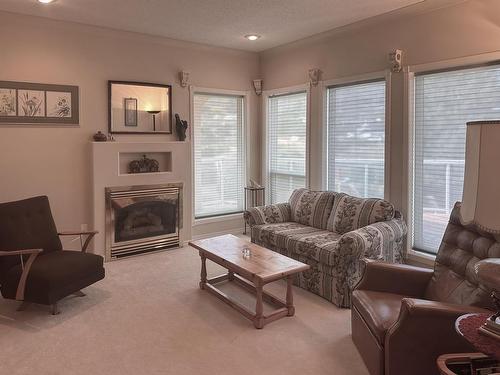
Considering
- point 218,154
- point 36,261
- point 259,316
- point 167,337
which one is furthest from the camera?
point 218,154

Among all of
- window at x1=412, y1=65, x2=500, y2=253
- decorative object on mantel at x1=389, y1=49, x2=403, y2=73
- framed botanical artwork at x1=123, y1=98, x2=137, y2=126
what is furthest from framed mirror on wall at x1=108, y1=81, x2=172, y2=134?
window at x1=412, y1=65, x2=500, y2=253

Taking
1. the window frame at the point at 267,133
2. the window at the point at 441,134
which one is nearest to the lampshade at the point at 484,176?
the window at the point at 441,134

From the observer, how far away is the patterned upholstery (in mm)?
2311

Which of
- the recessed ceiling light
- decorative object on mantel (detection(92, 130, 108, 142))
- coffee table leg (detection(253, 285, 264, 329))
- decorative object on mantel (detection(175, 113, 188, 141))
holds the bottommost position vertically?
coffee table leg (detection(253, 285, 264, 329))

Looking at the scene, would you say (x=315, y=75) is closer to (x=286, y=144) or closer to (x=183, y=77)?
(x=286, y=144)

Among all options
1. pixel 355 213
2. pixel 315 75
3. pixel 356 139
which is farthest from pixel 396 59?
pixel 355 213

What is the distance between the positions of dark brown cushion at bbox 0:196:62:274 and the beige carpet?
0.51 meters

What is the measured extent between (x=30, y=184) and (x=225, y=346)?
2961 mm

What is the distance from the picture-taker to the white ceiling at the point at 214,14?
3859 millimetres

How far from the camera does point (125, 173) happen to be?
4941mm

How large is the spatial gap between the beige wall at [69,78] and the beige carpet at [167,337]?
1338 millimetres

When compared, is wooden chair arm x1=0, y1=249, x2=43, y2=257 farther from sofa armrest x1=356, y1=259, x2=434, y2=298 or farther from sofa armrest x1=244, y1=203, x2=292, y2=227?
sofa armrest x1=356, y1=259, x2=434, y2=298

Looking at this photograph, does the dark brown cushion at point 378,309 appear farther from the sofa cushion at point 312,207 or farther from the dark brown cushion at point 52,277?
the dark brown cushion at point 52,277

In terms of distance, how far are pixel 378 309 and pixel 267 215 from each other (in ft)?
7.85
